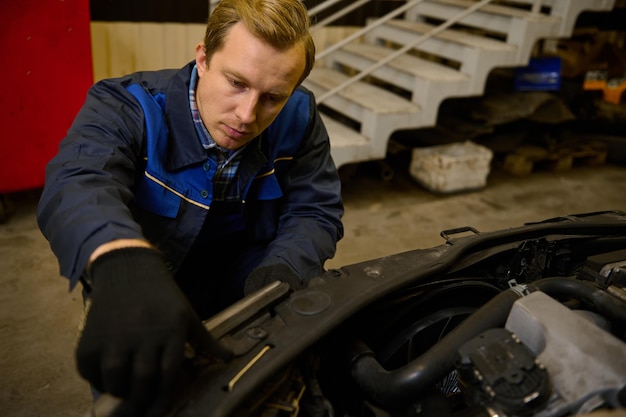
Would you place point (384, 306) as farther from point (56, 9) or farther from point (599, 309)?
point (56, 9)

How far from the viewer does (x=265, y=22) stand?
4.10 ft

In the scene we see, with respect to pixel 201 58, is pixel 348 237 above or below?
below

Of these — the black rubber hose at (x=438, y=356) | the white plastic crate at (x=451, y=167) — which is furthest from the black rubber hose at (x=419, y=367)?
the white plastic crate at (x=451, y=167)

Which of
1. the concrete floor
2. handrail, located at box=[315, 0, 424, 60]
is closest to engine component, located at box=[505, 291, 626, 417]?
the concrete floor

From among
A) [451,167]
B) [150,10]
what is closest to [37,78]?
[150,10]

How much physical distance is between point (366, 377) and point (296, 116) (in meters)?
0.90

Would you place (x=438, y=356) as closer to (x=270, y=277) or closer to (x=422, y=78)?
(x=270, y=277)

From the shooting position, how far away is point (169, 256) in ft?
5.02

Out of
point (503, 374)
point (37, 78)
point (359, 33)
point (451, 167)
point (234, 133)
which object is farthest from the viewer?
point (451, 167)

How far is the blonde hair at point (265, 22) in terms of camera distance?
125 centimetres

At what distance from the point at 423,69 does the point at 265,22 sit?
116 inches

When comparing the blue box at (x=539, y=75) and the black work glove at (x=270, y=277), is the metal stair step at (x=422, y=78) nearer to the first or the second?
the blue box at (x=539, y=75)

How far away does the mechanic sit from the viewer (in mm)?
773

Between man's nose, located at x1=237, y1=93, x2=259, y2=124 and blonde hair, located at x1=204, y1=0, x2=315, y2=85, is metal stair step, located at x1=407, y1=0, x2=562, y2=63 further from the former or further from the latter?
man's nose, located at x1=237, y1=93, x2=259, y2=124
